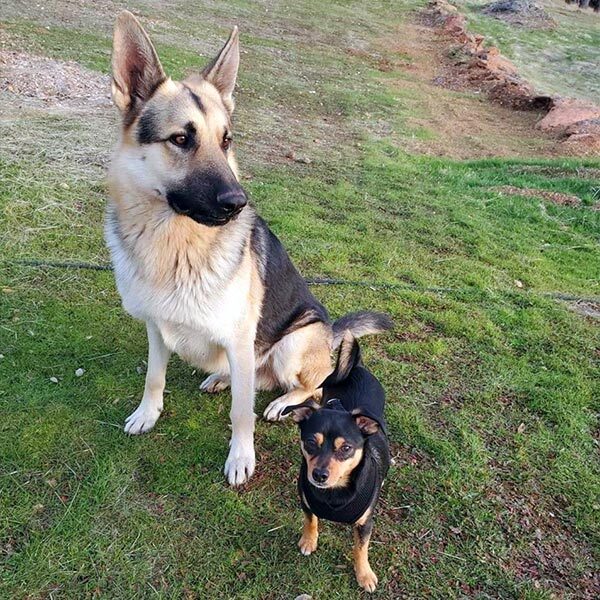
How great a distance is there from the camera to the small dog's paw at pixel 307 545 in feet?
10.0

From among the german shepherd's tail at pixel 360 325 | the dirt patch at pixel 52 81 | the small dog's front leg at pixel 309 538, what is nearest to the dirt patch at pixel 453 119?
the dirt patch at pixel 52 81

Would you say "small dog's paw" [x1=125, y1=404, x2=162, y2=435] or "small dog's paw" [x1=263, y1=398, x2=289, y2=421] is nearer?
"small dog's paw" [x1=125, y1=404, x2=162, y2=435]

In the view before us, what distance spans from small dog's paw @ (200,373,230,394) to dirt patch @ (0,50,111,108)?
682 cm

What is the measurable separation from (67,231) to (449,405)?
416 centimetres

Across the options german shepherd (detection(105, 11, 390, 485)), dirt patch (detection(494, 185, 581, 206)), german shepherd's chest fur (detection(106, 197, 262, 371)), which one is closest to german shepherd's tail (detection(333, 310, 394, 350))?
german shepherd (detection(105, 11, 390, 485))

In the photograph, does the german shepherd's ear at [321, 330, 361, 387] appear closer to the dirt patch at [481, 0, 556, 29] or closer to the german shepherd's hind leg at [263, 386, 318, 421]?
the german shepherd's hind leg at [263, 386, 318, 421]

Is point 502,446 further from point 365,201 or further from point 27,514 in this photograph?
point 365,201

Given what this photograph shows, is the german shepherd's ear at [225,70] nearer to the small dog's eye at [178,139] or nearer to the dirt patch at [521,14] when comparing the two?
the small dog's eye at [178,139]

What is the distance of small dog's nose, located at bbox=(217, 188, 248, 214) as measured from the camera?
296 centimetres

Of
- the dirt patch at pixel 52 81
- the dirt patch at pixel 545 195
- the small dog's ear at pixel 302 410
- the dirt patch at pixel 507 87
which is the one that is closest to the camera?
the small dog's ear at pixel 302 410

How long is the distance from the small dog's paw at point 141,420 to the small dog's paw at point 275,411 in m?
0.74

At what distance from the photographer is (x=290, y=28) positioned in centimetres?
2033

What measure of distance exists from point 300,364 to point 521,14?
3072 centimetres

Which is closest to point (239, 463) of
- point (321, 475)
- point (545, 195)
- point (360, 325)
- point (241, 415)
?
point (241, 415)
